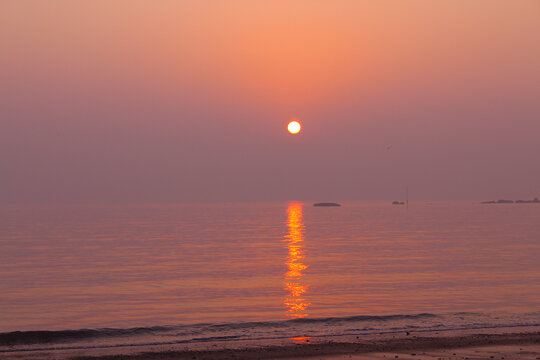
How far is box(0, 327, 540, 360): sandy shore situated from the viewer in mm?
17328

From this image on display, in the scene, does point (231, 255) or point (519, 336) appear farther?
point (231, 255)

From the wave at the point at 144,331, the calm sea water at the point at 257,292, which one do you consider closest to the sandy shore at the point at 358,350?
the calm sea water at the point at 257,292

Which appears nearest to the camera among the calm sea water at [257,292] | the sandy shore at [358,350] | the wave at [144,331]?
the sandy shore at [358,350]

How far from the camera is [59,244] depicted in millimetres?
78875

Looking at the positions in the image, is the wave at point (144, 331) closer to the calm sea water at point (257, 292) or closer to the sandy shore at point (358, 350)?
the calm sea water at point (257, 292)

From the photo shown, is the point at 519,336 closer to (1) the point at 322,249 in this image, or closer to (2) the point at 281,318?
(2) the point at 281,318

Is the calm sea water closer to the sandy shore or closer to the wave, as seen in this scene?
the wave

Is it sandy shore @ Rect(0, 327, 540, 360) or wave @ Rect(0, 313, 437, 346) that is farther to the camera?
wave @ Rect(0, 313, 437, 346)

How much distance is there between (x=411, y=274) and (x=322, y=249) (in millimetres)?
23558

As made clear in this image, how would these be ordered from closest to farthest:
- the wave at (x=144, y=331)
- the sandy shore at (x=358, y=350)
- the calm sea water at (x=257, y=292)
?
the sandy shore at (x=358, y=350) < the wave at (x=144, y=331) < the calm sea water at (x=257, y=292)

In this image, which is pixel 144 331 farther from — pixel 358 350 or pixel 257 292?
pixel 257 292

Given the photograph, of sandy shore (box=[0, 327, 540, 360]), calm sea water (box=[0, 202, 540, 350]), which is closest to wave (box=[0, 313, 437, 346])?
calm sea water (box=[0, 202, 540, 350])

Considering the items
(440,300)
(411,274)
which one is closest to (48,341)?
(440,300)

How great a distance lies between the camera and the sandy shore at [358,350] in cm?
1733
